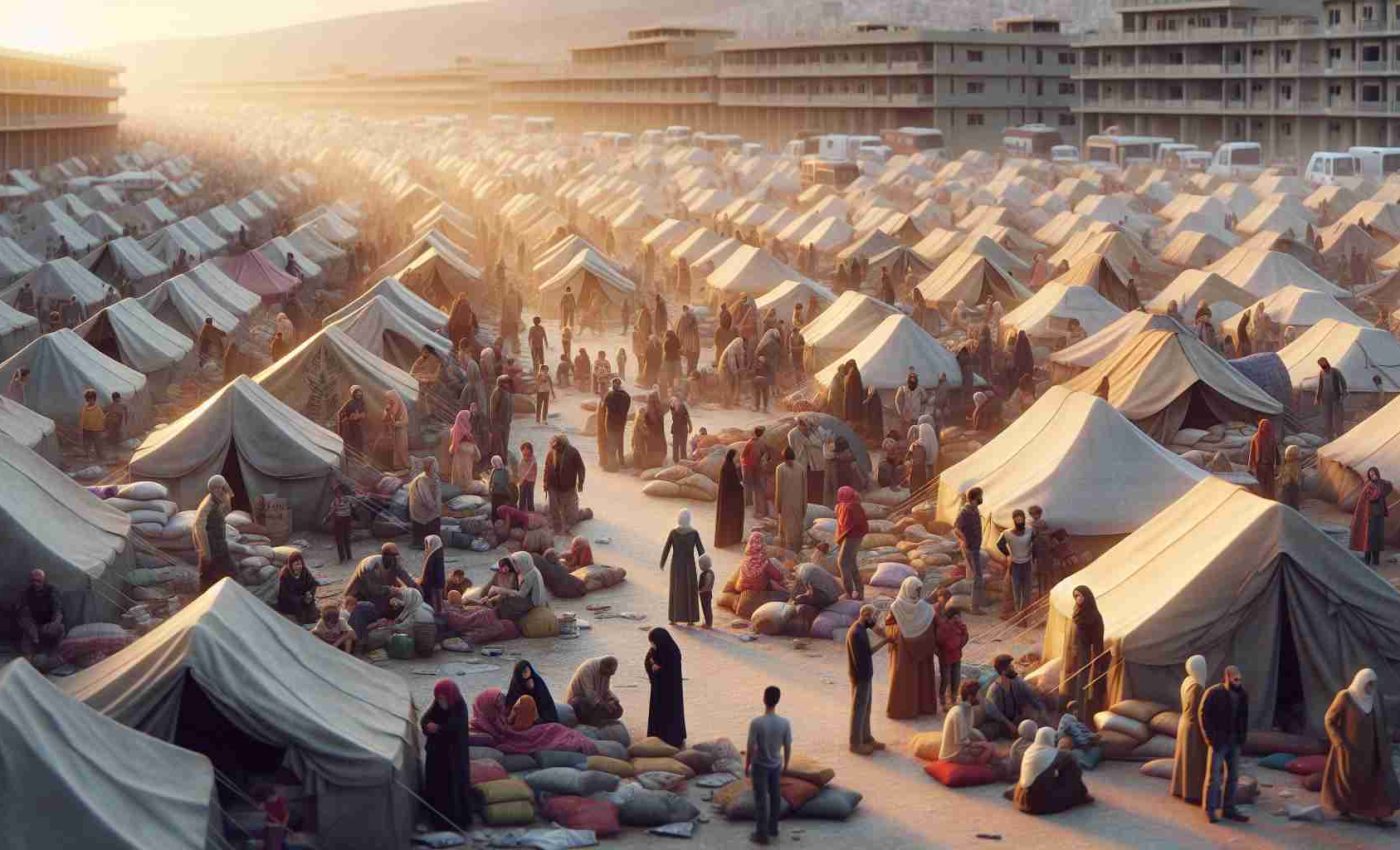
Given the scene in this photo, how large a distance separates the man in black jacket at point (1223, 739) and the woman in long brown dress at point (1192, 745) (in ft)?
0.65

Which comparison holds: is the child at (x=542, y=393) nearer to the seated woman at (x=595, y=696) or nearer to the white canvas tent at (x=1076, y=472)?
the white canvas tent at (x=1076, y=472)

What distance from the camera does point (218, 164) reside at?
393ft

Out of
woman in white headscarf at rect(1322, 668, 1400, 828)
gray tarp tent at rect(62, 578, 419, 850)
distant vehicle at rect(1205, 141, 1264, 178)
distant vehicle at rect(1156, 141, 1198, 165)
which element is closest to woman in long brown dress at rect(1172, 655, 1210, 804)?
woman in white headscarf at rect(1322, 668, 1400, 828)

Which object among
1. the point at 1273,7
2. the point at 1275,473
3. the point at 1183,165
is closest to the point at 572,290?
the point at 1275,473

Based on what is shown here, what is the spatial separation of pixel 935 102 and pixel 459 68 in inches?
4007

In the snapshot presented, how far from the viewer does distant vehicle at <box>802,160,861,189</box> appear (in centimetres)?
7456

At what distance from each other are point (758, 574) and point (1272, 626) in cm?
545

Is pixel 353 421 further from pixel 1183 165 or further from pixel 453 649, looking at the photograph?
pixel 1183 165

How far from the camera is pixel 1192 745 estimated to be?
14.1 metres

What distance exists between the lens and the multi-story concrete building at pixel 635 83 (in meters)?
139

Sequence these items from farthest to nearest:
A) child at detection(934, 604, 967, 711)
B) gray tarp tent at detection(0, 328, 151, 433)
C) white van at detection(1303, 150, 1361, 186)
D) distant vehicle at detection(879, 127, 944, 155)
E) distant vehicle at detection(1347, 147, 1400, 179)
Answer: distant vehicle at detection(879, 127, 944, 155), distant vehicle at detection(1347, 147, 1400, 179), white van at detection(1303, 150, 1361, 186), gray tarp tent at detection(0, 328, 151, 433), child at detection(934, 604, 967, 711)

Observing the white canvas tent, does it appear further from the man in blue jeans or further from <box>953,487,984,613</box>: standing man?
the man in blue jeans

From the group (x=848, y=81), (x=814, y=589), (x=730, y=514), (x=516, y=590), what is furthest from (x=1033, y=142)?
(x=516, y=590)

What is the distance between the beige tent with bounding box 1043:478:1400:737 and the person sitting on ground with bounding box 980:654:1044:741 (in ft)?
2.34
